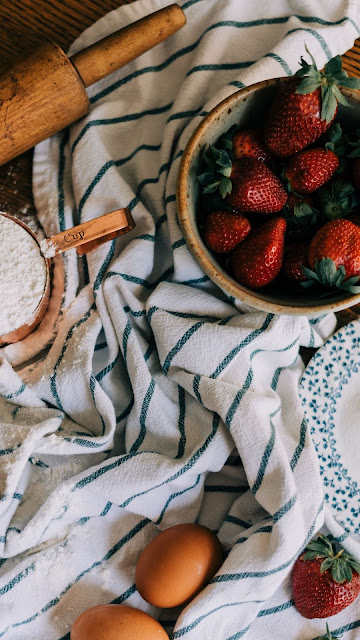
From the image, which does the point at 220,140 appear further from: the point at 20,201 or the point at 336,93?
the point at 20,201

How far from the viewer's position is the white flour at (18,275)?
0.80 m

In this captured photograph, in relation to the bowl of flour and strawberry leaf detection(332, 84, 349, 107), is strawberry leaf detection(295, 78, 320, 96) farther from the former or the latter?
the bowl of flour

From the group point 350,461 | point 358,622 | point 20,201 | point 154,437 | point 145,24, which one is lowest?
point 358,622

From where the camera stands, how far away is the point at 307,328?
0.84 m

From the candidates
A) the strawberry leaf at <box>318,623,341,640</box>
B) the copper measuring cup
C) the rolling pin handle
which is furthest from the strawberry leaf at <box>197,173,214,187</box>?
the strawberry leaf at <box>318,623,341,640</box>

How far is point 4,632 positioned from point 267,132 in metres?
0.69

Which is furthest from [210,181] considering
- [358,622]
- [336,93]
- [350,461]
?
[358,622]

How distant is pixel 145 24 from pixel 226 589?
71cm

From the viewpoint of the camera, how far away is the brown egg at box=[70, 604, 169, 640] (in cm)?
75

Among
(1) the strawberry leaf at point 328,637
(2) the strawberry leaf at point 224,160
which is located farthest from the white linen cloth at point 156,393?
(2) the strawberry leaf at point 224,160

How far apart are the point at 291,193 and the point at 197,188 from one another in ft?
0.37

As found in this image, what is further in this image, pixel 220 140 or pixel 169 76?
pixel 169 76

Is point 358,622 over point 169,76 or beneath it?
beneath

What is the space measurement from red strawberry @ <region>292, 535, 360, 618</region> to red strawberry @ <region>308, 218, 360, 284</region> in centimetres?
36
